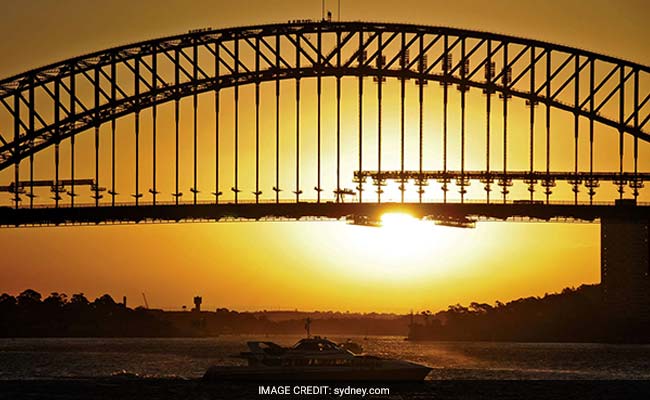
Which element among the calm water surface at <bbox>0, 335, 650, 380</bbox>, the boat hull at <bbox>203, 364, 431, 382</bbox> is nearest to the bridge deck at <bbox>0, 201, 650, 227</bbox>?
the calm water surface at <bbox>0, 335, 650, 380</bbox>

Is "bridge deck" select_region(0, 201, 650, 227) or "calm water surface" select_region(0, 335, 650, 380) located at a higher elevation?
"bridge deck" select_region(0, 201, 650, 227)

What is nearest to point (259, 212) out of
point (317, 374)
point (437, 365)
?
point (437, 365)

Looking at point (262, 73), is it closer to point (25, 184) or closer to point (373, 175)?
point (373, 175)

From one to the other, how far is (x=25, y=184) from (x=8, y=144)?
13082 mm

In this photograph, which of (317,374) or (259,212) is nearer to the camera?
(317,374)

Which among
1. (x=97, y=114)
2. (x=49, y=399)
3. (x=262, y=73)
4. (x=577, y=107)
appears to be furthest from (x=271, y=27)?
(x=49, y=399)

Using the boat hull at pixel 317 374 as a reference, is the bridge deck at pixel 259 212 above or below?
above

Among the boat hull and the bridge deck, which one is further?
the bridge deck

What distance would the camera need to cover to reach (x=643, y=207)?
578ft

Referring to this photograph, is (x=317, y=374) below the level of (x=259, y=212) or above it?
below

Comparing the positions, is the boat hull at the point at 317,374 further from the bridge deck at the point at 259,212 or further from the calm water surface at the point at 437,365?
the bridge deck at the point at 259,212

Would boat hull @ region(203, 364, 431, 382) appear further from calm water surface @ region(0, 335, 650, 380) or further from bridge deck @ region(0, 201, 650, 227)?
bridge deck @ region(0, 201, 650, 227)

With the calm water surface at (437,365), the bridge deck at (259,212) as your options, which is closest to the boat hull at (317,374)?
the calm water surface at (437,365)

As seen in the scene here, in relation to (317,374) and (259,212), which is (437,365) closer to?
(259,212)
